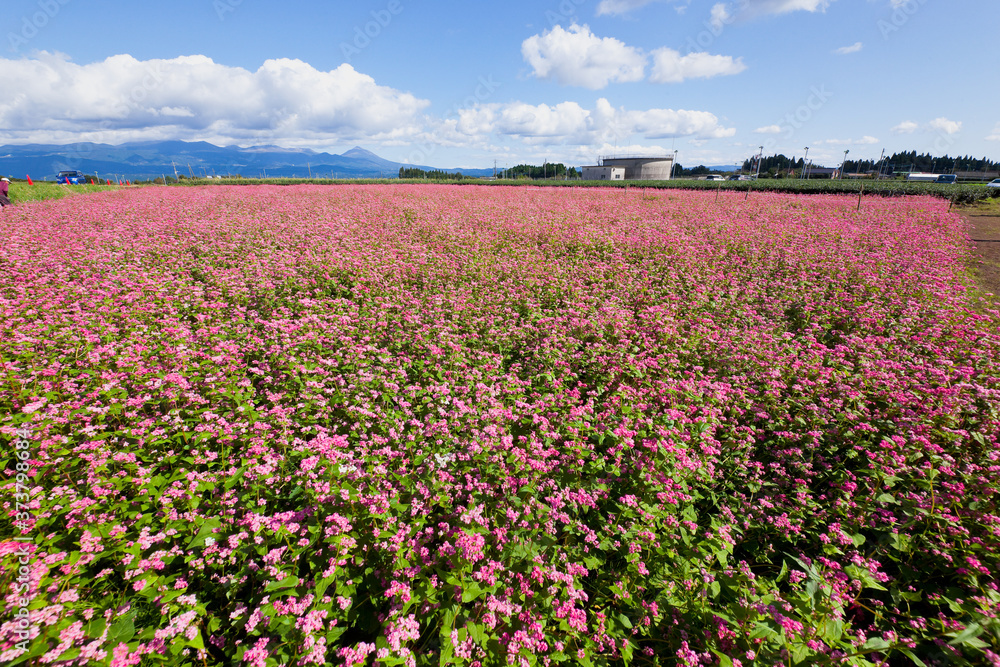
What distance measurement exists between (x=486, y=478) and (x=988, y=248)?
23480 millimetres

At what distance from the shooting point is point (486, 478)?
11.3ft

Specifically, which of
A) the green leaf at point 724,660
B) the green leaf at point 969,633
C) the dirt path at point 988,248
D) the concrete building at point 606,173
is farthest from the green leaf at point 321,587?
the concrete building at point 606,173

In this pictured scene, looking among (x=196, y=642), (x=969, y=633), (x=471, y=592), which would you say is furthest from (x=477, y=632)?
(x=969, y=633)

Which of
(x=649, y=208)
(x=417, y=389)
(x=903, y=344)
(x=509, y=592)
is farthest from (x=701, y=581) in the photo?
(x=649, y=208)

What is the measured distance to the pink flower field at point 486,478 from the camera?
2422 mm

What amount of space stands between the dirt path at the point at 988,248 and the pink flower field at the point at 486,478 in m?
4.88

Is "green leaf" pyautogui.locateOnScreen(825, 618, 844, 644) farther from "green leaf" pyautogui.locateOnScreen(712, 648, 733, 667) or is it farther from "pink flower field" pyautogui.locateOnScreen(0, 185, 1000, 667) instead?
"green leaf" pyautogui.locateOnScreen(712, 648, 733, 667)

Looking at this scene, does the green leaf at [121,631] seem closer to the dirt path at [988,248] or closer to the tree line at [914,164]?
the dirt path at [988,248]

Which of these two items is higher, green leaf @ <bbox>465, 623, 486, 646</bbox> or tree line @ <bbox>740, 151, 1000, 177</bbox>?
tree line @ <bbox>740, 151, 1000, 177</bbox>

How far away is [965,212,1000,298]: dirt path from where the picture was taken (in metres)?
11.1

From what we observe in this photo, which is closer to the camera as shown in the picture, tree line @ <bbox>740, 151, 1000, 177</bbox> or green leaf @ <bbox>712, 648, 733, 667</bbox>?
green leaf @ <bbox>712, 648, 733, 667</bbox>

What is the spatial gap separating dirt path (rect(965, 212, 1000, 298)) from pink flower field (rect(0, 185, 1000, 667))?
488cm

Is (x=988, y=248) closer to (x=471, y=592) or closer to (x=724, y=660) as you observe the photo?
(x=724, y=660)

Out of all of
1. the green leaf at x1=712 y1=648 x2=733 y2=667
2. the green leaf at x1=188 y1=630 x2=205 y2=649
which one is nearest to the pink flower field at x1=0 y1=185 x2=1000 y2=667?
the green leaf at x1=188 y1=630 x2=205 y2=649
